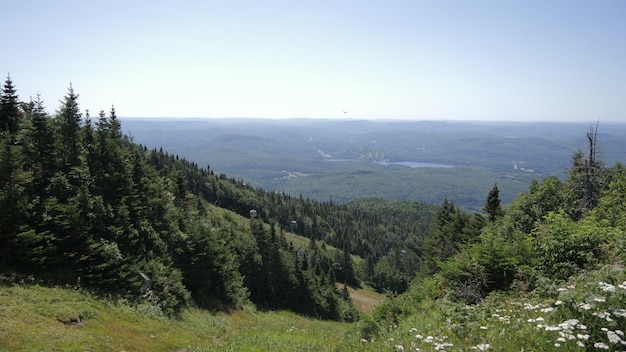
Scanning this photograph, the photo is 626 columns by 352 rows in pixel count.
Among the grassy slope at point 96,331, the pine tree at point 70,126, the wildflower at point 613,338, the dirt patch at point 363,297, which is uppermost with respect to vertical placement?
the pine tree at point 70,126

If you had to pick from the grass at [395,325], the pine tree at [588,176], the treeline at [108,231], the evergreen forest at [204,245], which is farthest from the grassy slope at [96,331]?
the pine tree at [588,176]

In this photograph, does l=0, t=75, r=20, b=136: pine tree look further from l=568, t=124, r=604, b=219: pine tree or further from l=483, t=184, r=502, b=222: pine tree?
l=483, t=184, r=502, b=222: pine tree

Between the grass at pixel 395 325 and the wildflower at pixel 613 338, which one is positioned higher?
the wildflower at pixel 613 338

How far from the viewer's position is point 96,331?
61.6 ft

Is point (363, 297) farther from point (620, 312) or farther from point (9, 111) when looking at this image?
point (620, 312)

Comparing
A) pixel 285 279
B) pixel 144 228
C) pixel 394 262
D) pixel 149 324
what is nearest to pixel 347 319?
pixel 285 279

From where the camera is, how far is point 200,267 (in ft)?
131

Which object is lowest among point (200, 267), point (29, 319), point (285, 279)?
point (285, 279)

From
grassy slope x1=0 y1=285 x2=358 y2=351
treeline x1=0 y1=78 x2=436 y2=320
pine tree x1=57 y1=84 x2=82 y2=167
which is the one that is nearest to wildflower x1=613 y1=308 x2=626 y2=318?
grassy slope x1=0 y1=285 x2=358 y2=351

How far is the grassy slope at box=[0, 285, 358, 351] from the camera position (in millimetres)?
15516

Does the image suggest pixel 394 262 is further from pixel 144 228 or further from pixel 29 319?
pixel 29 319

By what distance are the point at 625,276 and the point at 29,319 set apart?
2361 centimetres

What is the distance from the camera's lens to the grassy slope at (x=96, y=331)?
611 inches

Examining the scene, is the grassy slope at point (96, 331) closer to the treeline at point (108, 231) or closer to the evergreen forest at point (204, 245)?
the evergreen forest at point (204, 245)
